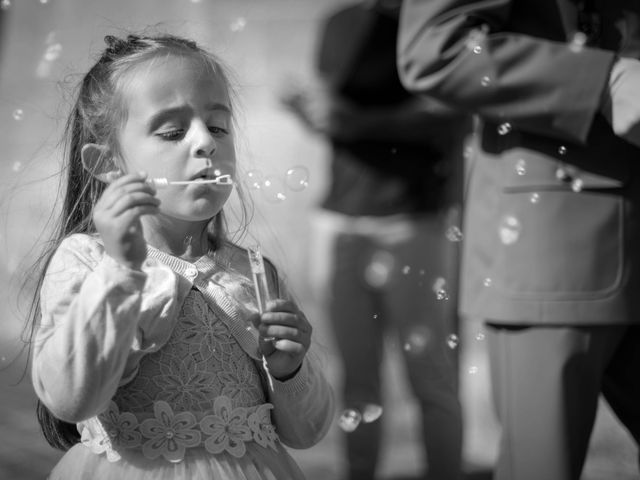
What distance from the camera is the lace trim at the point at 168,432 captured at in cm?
127

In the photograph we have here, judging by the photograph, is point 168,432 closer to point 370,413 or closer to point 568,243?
point 568,243

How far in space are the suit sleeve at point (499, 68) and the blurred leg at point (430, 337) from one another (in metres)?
0.82

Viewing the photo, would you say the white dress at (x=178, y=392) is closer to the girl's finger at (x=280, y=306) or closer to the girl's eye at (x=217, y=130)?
the girl's finger at (x=280, y=306)

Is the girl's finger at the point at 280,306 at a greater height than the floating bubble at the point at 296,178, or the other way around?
the floating bubble at the point at 296,178

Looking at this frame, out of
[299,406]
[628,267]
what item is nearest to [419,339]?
[628,267]

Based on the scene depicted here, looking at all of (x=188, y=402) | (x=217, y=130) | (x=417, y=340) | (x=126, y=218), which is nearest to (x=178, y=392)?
(x=188, y=402)

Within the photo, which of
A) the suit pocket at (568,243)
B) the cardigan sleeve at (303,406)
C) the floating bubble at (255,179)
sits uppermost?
the floating bubble at (255,179)

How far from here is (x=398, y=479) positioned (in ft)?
9.20

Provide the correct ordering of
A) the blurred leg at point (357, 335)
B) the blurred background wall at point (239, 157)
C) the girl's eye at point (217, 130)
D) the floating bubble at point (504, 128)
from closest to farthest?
the girl's eye at point (217, 130)
the floating bubble at point (504, 128)
the blurred background wall at point (239, 157)
the blurred leg at point (357, 335)

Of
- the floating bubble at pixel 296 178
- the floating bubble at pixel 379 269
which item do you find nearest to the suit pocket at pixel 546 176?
the floating bubble at pixel 296 178

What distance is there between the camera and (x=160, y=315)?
4.22 feet

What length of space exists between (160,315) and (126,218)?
0.18 m

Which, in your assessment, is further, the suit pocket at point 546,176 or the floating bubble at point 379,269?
the floating bubble at point 379,269

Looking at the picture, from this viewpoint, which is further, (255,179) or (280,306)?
(255,179)
